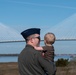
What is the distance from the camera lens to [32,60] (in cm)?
364

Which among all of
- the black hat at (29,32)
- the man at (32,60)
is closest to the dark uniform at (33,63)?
the man at (32,60)

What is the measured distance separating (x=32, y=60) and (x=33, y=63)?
0.11 ft

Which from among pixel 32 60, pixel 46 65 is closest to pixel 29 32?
pixel 32 60

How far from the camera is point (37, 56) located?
3588 mm

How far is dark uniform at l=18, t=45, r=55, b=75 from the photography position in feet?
11.7

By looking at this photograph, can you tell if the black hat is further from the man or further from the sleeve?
the sleeve

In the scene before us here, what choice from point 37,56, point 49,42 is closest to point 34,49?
point 37,56

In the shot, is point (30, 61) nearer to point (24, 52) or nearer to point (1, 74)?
point (24, 52)

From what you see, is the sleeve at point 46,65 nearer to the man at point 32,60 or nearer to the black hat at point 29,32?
the man at point 32,60

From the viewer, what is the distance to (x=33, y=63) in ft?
11.9

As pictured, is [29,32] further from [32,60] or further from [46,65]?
[46,65]

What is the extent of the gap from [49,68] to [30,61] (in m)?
0.22

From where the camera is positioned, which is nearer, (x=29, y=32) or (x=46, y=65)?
(x=46, y=65)

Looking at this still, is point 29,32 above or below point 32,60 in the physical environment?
above
